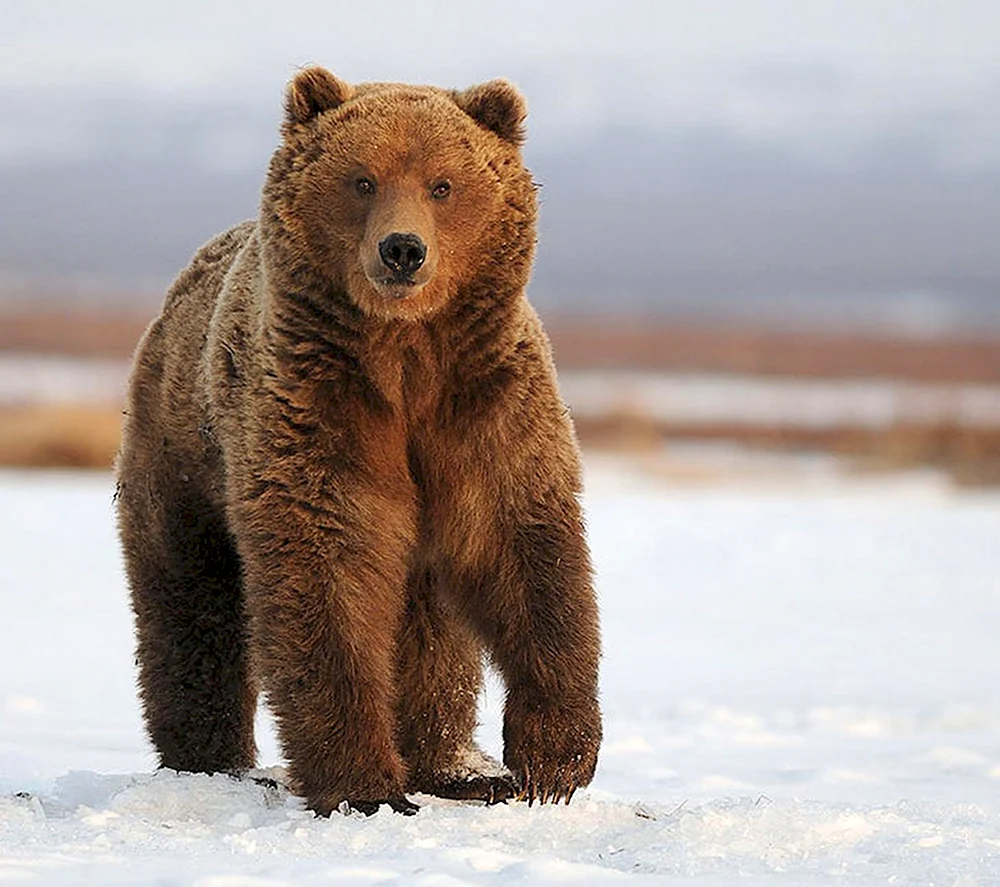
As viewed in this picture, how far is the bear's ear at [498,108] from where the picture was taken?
633 cm

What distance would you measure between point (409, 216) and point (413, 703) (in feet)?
6.03

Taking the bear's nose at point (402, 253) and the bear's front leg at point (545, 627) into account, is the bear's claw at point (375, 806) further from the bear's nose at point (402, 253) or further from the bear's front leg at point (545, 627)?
the bear's nose at point (402, 253)

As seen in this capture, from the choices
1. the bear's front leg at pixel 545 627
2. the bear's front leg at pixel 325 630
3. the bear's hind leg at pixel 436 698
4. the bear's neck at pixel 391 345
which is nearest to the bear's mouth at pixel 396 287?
the bear's neck at pixel 391 345

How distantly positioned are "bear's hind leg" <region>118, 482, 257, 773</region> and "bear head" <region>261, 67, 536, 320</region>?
1333 mm

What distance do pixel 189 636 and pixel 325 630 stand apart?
1292mm

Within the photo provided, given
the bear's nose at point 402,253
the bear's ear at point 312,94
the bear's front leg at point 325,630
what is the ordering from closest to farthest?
the bear's nose at point 402,253
the bear's front leg at point 325,630
the bear's ear at point 312,94

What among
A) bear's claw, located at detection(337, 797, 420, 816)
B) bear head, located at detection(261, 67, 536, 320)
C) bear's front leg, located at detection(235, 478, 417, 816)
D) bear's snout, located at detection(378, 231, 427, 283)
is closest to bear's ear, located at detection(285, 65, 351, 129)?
bear head, located at detection(261, 67, 536, 320)

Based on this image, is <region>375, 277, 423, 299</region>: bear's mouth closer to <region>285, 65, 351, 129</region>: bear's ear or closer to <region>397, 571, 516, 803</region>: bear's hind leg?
<region>285, 65, 351, 129</region>: bear's ear

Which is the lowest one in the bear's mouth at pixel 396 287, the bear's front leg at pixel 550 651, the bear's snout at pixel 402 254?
the bear's front leg at pixel 550 651

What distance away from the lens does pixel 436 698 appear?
6.79m

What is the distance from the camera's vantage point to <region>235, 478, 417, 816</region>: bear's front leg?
19.4 ft

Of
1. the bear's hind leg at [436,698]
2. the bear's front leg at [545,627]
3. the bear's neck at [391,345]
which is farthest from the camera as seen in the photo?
the bear's hind leg at [436,698]

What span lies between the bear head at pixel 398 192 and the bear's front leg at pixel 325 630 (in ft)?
2.16

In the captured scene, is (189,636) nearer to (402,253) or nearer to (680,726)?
(402,253)
